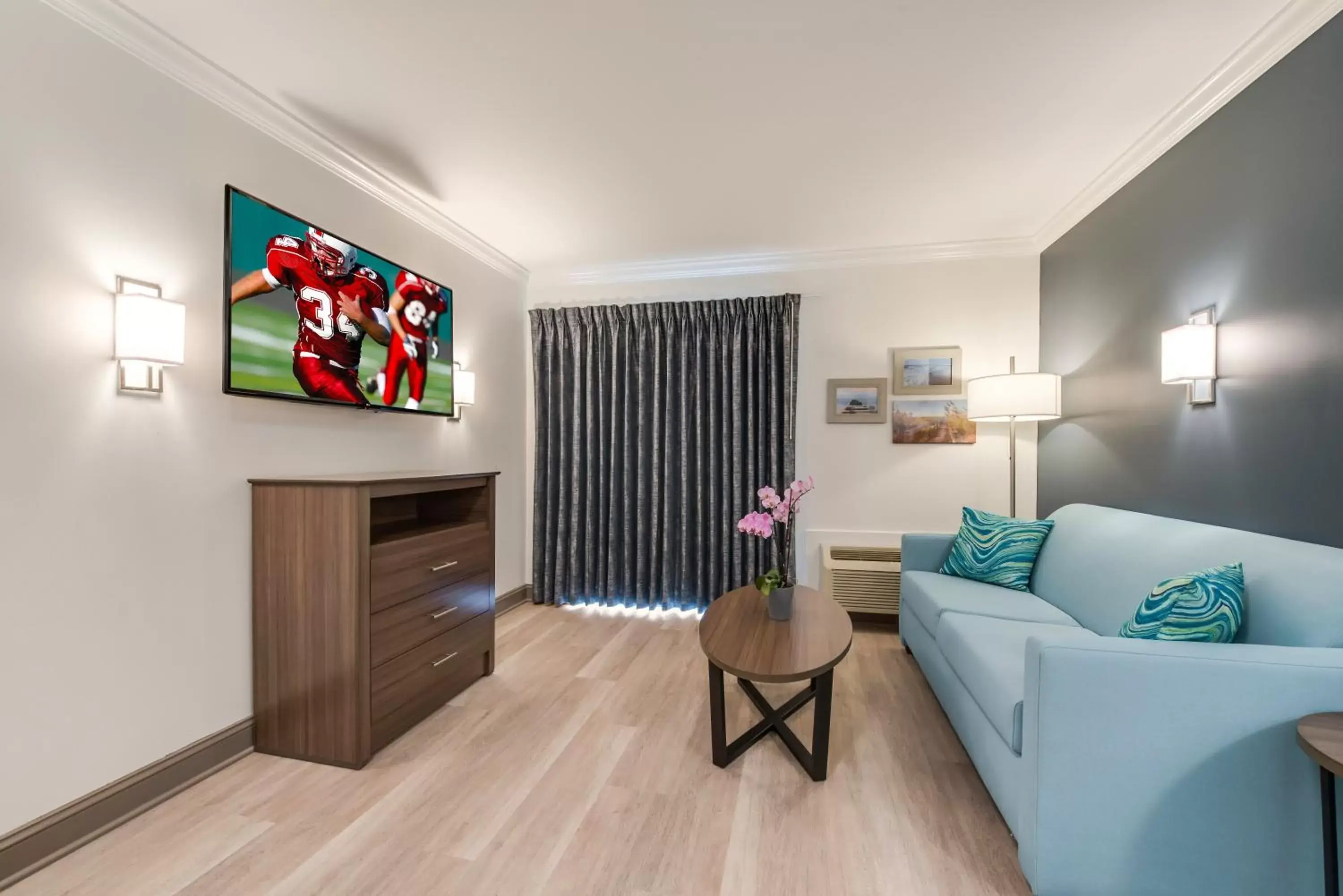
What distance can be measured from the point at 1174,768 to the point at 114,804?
9.43ft

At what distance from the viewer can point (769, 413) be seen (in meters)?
3.62

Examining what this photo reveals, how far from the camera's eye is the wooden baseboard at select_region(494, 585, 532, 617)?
360cm

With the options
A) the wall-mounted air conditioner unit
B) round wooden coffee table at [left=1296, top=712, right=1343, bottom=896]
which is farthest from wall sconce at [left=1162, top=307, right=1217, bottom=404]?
the wall-mounted air conditioner unit

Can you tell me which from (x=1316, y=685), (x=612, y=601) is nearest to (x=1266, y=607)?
(x=1316, y=685)

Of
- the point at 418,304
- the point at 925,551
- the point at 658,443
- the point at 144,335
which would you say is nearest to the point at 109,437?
the point at 144,335

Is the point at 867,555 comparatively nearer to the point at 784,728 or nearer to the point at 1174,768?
the point at 784,728

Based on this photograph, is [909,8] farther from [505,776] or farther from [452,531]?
[505,776]

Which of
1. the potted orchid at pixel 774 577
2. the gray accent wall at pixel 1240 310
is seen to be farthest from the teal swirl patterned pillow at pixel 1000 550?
the potted orchid at pixel 774 577

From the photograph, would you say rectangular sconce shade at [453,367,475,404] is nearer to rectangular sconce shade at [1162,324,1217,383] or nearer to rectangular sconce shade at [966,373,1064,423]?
rectangular sconce shade at [966,373,1064,423]

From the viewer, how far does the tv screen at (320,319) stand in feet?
6.18

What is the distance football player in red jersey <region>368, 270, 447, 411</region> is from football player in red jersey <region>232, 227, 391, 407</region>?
Result: 11 cm

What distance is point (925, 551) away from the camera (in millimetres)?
2832

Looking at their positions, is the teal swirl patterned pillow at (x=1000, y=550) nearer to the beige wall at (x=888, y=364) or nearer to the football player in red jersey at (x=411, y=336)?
the beige wall at (x=888, y=364)

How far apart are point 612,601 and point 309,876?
250 centimetres
